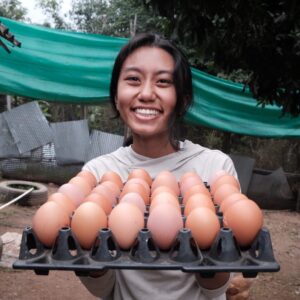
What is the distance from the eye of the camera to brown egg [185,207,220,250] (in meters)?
1.13

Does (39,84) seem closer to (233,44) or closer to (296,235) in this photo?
(233,44)

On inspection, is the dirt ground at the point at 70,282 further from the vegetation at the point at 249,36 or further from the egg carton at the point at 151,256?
the egg carton at the point at 151,256

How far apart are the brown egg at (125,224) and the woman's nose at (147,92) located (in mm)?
426

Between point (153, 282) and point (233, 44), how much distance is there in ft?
7.68

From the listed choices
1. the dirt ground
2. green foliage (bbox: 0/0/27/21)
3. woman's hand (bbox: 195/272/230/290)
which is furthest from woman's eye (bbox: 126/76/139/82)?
green foliage (bbox: 0/0/27/21)

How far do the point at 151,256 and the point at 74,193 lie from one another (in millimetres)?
430

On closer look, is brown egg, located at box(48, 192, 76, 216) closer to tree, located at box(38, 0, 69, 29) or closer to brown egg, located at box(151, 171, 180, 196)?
brown egg, located at box(151, 171, 180, 196)

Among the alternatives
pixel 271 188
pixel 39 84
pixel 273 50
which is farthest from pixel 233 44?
pixel 271 188

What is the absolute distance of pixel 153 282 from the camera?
146 cm

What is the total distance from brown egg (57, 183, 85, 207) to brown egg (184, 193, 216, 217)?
0.34 m

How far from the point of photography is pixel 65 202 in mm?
1290

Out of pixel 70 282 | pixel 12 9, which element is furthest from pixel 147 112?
pixel 12 9

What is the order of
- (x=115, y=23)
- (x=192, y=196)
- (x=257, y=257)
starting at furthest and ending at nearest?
(x=115, y=23) → (x=192, y=196) → (x=257, y=257)

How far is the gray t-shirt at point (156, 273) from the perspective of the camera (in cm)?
145
